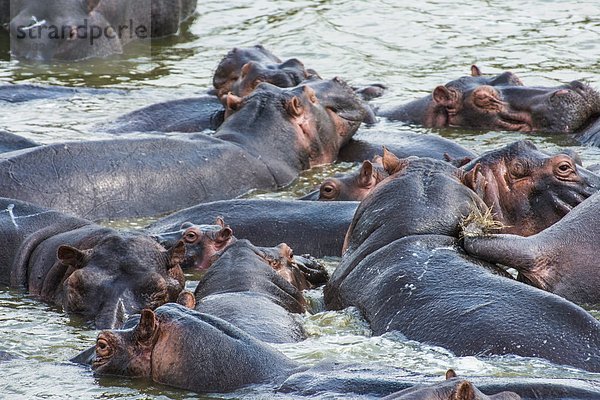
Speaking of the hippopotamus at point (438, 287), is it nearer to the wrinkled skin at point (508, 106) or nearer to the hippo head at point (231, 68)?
the wrinkled skin at point (508, 106)

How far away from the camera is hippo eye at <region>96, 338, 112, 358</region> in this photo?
541 centimetres

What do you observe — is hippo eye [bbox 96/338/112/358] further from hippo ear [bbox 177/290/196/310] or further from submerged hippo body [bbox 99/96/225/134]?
submerged hippo body [bbox 99/96/225/134]

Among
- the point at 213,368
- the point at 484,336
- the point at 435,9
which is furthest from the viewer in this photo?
the point at 435,9

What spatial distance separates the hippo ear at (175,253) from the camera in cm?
678

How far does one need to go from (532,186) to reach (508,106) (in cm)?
400

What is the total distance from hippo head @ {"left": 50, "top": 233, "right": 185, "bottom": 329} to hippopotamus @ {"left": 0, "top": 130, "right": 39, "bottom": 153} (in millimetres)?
2855

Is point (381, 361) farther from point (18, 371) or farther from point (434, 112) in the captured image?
point (434, 112)

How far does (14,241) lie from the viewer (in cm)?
752

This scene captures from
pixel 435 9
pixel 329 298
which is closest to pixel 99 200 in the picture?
pixel 329 298

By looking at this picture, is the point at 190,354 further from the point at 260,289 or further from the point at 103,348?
the point at 260,289

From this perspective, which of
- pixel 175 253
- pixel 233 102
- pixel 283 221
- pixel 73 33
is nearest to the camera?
pixel 175 253

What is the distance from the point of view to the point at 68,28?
46.3 ft

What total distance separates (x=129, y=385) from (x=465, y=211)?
211 centimetres

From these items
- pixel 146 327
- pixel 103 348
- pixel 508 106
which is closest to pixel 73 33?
pixel 508 106
